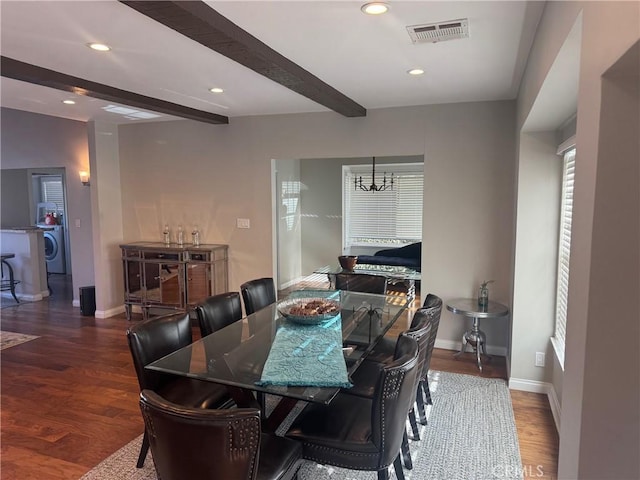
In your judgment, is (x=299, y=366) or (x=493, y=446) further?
(x=493, y=446)

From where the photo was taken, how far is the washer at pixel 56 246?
8.59 m

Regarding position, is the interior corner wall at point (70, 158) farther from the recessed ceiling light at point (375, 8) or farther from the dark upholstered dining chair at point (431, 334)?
the recessed ceiling light at point (375, 8)

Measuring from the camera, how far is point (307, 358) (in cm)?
229

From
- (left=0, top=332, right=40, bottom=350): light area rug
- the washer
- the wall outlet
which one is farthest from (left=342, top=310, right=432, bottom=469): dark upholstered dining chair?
the washer

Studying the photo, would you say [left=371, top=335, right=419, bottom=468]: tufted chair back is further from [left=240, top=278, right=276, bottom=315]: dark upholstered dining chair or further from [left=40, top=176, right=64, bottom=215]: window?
[left=40, top=176, right=64, bottom=215]: window

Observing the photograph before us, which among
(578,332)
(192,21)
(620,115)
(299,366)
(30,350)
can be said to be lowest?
(30,350)

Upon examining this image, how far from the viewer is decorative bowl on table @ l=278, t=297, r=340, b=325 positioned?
9.36ft

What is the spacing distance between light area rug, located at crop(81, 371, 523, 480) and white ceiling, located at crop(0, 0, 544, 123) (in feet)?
8.10

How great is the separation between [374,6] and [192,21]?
85 centimetres

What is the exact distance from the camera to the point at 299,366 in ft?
7.18

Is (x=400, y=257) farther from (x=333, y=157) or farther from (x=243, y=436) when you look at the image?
(x=243, y=436)

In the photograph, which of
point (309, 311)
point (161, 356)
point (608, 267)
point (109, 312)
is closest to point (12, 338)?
point (109, 312)

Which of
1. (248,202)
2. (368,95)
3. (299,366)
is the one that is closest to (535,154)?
(368,95)

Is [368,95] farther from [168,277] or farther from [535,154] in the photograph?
[168,277]
